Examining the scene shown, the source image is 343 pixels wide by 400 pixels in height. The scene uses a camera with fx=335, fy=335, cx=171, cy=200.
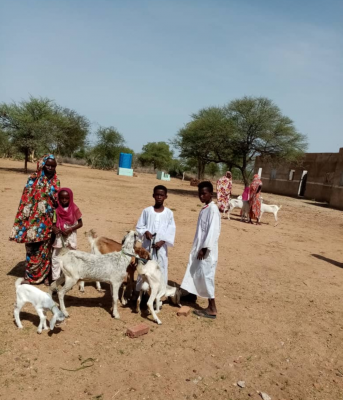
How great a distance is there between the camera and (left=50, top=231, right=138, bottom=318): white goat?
3959 mm

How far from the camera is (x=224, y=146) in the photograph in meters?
22.3

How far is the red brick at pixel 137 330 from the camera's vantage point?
12.4 feet

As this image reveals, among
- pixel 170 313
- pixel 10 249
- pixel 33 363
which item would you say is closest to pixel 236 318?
pixel 170 313

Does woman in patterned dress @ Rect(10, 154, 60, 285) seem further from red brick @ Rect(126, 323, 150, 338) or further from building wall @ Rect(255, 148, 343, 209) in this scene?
building wall @ Rect(255, 148, 343, 209)

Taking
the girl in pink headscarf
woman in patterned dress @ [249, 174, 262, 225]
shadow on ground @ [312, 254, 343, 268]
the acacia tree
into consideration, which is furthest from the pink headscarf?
the acacia tree

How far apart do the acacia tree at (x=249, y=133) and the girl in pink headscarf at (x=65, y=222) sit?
17.8 m

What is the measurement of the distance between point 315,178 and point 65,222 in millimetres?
26313

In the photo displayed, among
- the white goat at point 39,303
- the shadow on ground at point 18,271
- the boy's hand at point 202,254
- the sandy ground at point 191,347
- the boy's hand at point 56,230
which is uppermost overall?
the boy's hand at point 56,230

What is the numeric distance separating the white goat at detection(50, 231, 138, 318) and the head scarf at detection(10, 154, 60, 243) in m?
0.83

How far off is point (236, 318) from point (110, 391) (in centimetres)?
224

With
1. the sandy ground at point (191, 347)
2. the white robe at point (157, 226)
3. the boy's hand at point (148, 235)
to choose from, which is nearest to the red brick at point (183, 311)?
the sandy ground at point (191, 347)

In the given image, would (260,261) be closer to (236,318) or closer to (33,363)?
(236,318)

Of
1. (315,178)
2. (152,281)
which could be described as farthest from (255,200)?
(315,178)

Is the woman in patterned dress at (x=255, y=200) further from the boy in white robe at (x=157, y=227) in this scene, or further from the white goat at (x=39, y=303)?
the white goat at (x=39, y=303)
